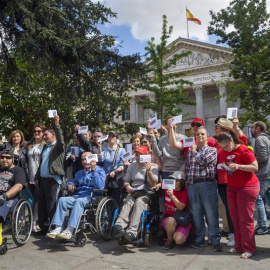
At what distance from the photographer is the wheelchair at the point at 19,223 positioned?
5.10 m

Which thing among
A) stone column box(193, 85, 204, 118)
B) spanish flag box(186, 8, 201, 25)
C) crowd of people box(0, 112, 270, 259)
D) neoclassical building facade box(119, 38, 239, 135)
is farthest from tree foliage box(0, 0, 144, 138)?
stone column box(193, 85, 204, 118)

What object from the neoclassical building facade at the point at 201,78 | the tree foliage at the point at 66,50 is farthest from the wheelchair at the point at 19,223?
the neoclassical building facade at the point at 201,78

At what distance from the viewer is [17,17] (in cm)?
838

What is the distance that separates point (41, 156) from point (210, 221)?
3.40 meters

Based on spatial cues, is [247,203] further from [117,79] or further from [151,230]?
[117,79]

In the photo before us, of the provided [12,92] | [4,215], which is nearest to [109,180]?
[4,215]

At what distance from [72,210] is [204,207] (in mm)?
2097

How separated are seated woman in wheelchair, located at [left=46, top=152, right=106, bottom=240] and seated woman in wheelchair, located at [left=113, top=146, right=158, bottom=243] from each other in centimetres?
61

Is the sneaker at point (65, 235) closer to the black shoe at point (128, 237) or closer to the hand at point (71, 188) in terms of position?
the black shoe at point (128, 237)

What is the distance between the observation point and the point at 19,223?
5.41 m

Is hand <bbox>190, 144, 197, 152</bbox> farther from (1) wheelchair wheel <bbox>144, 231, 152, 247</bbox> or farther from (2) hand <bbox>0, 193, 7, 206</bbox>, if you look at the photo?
(2) hand <bbox>0, 193, 7, 206</bbox>

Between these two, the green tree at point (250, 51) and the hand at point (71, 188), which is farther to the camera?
the green tree at point (250, 51)

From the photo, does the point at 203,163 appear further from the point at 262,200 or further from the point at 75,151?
the point at 75,151

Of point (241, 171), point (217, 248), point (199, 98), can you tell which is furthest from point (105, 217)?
point (199, 98)
